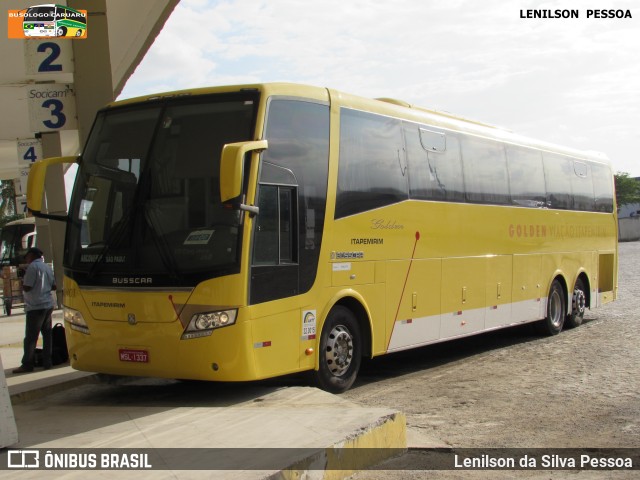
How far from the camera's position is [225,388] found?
29.7 feet

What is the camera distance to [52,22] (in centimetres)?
1309

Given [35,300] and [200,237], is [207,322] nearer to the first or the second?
[200,237]

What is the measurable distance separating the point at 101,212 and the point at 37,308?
3.12 m

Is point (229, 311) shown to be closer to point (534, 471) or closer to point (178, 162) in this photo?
point (178, 162)

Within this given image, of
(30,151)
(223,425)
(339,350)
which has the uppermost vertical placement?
(30,151)

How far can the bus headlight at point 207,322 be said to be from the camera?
25.4 feet

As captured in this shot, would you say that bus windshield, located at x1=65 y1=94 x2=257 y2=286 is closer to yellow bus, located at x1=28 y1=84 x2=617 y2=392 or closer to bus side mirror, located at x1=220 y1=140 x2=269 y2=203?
yellow bus, located at x1=28 y1=84 x2=617 y2=392

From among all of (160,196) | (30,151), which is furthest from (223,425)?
(30,151)

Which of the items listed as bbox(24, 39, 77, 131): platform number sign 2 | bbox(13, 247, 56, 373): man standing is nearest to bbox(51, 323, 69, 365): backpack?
bbox(13, 247, 56, 373): man standing

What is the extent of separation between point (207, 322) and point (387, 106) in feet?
15.0

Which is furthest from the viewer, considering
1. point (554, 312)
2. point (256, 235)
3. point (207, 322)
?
point (554, 312)

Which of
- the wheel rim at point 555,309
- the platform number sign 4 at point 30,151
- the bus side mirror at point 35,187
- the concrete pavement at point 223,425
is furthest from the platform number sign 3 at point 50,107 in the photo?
the wheel rim at point 555,309

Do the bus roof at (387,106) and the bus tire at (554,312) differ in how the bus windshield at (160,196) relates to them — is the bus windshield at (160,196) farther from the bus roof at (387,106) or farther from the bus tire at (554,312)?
the bus tire at (554,312)

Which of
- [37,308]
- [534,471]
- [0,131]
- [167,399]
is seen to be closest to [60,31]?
[37,308]
